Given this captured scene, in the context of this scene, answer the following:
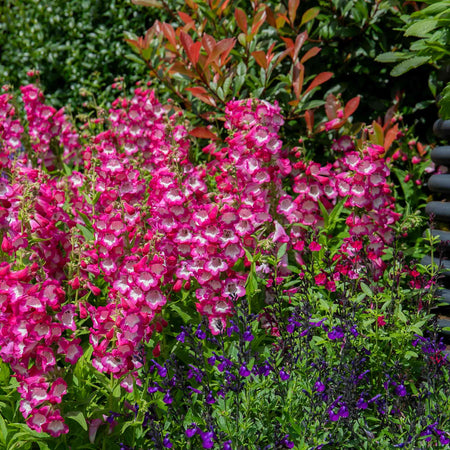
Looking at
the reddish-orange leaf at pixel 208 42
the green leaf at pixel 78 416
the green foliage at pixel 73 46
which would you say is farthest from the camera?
the green foliage at pixel 73 46

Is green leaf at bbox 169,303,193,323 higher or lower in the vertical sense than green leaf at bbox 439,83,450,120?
lower

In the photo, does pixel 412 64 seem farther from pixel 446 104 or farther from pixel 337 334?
pixel 337 334

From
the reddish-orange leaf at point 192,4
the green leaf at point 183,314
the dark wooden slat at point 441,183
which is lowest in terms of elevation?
the green leaf at point 183,314

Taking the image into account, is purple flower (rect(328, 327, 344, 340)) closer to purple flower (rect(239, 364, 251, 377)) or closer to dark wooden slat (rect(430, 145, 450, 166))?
purple flower (rect(239, 364, 251, 377))

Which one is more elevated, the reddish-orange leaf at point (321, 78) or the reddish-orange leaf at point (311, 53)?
the reddish-orange leaf at point (311, 53)

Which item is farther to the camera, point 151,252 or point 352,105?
point 352,105

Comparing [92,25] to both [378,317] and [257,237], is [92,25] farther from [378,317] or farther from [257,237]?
[378,317]

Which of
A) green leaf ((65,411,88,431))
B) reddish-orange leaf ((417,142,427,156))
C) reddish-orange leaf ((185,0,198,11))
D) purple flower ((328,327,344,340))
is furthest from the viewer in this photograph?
reddish-orange leaf ((417,142,427,156))

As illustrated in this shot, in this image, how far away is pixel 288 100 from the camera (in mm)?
3932

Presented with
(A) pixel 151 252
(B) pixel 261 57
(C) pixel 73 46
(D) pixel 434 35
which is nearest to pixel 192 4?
(B) pixel 261 57

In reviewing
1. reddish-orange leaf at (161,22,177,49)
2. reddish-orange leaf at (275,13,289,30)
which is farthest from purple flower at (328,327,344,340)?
reddish-orange leaf at (161,22,177,49)

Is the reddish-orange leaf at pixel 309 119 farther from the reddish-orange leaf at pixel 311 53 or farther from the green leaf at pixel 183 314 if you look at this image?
the green leaf at pixel 183 314

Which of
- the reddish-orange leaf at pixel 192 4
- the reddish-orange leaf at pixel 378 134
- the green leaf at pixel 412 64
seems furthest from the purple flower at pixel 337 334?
the reddish-orange leaf at pixel 192 4

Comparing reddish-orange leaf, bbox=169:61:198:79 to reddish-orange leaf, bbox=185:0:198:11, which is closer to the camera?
reddish-orange leaf, bbox=169:61:198:79
